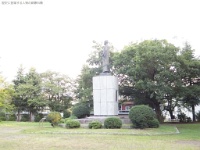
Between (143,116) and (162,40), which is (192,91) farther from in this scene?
(143,116)

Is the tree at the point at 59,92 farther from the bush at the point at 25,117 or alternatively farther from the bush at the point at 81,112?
the bush at the point at 81,112

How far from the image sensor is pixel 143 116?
1553cm

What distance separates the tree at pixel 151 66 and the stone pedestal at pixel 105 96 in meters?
2.41

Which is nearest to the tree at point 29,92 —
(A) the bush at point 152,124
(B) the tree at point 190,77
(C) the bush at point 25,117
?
(C) the bush at point 25,117

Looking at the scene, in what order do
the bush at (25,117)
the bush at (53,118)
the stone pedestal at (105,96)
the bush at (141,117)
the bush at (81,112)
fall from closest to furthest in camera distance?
the bush at (141,117)
the bush at (53,118)
the stone pedestal at (105,96)
the bush at (81,112)
the bush at (25,117)

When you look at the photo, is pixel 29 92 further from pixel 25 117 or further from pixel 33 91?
pixel 25 117

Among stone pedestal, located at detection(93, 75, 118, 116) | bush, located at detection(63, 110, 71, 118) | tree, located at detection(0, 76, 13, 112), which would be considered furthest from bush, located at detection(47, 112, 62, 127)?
bush, located at detection(63, 110, 71, 118)

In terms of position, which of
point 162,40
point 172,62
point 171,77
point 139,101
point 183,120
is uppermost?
point 162,40

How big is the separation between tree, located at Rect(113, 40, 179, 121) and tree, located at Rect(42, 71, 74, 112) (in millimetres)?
14245

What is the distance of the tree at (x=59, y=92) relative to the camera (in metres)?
34.4

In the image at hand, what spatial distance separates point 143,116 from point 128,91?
8.81 metres

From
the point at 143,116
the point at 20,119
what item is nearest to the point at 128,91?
the point at 143,116

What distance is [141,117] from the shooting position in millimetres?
15500

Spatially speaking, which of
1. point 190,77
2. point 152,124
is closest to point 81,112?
point 152,124
